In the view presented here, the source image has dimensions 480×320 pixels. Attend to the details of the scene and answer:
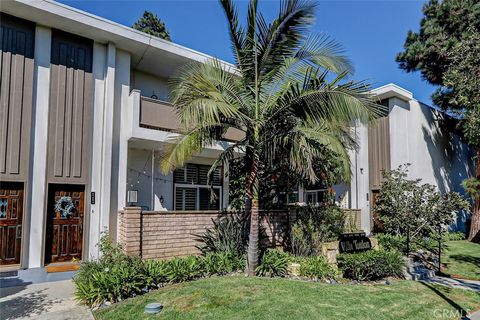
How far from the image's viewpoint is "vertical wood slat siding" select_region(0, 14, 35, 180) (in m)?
8.84

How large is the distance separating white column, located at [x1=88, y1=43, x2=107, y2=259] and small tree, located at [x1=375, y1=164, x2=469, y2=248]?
31.5 ft

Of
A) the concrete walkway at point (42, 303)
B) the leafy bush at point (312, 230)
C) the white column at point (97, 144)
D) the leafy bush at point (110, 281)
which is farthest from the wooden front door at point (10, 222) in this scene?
the leafy bush at point (312, 230)

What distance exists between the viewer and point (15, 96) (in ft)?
29.7

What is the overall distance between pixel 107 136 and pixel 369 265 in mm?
8706

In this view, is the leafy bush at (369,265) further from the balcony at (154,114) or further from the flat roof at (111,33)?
the balcony at (154,114)

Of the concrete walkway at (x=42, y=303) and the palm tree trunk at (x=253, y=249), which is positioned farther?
the palm tree trunk at (x=253, y=249)

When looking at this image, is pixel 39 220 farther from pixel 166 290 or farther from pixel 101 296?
pixel 166 290

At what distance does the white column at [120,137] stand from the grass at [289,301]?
429 cm

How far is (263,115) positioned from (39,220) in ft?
23.1

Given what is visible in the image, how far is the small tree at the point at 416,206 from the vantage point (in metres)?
9.73

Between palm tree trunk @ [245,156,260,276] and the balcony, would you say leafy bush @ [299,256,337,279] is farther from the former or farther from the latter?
the balcony

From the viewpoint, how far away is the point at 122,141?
1080cm

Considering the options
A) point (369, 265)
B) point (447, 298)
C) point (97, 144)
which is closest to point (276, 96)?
point (369, 265)

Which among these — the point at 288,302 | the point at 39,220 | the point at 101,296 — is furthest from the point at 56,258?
the point at 288,302
